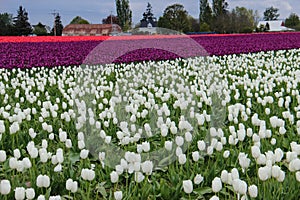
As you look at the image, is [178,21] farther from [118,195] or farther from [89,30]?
[118,195]

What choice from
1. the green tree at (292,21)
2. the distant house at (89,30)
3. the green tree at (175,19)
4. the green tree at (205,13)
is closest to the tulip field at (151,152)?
the green tree at (175,19)

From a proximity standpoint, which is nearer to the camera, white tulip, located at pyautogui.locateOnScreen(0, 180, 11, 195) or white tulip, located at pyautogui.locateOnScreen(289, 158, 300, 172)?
white tulip, located at pyautogui.locateOnScreen(0, 180, 11, 195)

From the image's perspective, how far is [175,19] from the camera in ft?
140

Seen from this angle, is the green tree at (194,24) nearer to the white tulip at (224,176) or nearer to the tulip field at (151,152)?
the tulip field at (151,152)

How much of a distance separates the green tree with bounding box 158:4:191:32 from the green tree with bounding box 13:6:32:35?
14451mm

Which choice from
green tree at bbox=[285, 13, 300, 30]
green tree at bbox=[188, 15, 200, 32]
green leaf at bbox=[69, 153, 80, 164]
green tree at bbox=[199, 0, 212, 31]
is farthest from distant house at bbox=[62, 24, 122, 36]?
green leaf at bbox=[69, 153, 80, 164]

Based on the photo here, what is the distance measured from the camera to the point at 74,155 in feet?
13.5

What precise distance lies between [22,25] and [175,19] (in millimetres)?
→ 17109

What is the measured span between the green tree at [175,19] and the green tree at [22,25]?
47.4ft

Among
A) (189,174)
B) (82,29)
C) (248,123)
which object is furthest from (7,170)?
(82,29)

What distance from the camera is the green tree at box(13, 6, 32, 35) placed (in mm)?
43431

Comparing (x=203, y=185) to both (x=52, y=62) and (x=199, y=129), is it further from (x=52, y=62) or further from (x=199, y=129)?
(x=52, y=62)

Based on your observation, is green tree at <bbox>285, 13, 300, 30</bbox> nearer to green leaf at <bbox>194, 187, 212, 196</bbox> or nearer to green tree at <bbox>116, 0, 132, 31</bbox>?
green tree at <bbox>116, 0, 132, 31</bbox>

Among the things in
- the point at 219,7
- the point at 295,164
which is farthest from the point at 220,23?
the point at 295,164
